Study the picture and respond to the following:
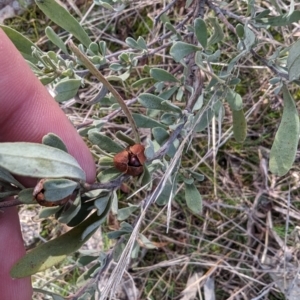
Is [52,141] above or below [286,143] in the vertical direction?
above

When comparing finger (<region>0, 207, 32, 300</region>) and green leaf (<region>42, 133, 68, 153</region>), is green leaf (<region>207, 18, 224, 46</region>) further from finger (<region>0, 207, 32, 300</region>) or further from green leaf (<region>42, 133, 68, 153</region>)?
finger (<region>0, 207, 32, 300</region>)

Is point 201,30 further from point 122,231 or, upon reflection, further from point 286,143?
point 122,231

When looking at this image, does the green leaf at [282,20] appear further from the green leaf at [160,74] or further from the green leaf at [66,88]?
the green leaf at [66,88]

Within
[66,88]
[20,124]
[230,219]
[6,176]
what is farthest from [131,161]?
[230,219]

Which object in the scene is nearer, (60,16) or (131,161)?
(131,161)

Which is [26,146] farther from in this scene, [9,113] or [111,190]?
[9,113]

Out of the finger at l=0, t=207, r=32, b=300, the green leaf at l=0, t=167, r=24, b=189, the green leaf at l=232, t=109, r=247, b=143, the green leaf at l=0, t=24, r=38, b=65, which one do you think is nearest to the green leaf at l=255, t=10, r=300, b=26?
the green leaf at l=232, t=109, r=247, b=143

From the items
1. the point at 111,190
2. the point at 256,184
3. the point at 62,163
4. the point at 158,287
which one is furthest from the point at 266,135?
the point at 62,163
